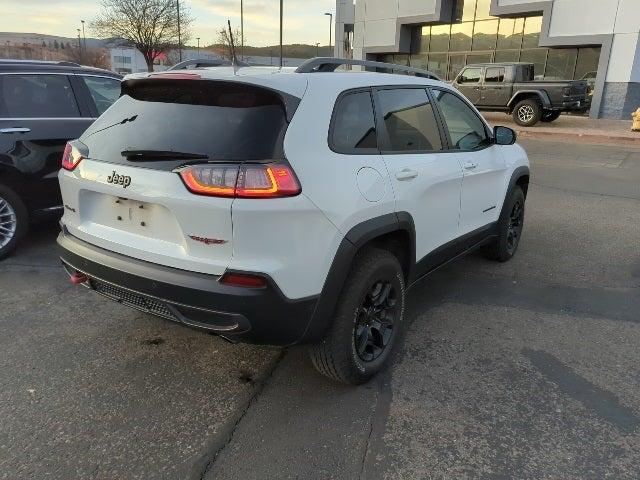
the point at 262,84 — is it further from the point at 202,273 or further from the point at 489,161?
the point at 489,161

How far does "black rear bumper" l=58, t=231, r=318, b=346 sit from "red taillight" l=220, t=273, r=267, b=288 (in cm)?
2

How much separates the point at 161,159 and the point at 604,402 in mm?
2647

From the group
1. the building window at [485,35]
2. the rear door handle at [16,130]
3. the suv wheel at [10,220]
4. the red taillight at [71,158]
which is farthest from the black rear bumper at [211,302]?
the building window at [485,35]

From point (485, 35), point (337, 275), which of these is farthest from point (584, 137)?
point (337, 275)

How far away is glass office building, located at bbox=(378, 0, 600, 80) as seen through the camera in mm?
21422

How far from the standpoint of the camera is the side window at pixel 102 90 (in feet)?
17.9

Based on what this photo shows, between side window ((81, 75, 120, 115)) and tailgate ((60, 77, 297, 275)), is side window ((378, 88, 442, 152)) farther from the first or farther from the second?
side window ((81, 75, 120, 115))

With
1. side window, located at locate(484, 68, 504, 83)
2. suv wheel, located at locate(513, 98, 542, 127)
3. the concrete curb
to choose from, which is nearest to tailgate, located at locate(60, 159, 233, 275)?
the concrete curb

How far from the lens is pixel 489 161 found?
166 inches

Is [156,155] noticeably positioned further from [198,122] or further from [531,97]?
[531,97]

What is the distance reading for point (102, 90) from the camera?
5.57m

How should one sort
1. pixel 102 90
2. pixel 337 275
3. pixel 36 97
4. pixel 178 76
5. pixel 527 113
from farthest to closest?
pixel 527 113 → pixel 102 90 → pixel 36 97 → pixel 178 76 → pixel 337 275

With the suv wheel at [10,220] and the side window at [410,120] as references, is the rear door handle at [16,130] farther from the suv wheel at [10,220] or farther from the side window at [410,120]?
the side window at [410,120]

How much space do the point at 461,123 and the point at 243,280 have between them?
2.42 m
